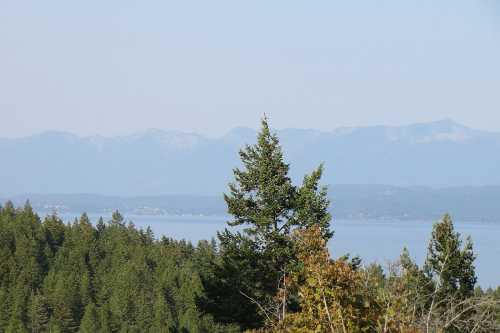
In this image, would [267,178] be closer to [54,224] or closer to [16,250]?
[16,250]

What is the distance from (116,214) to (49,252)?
41630 millimetres

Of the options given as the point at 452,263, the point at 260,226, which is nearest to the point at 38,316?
the point at 452,263

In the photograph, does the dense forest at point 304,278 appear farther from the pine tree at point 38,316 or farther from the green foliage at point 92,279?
the green foliage at point 92,279

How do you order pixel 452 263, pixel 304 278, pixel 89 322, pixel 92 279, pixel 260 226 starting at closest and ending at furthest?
pixel 304 278
pixel 260 226
pixel 452 263
pixel 89 322
pixel 92 279

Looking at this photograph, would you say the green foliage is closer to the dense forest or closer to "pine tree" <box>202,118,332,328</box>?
the dense forest

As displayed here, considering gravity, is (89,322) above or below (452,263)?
below

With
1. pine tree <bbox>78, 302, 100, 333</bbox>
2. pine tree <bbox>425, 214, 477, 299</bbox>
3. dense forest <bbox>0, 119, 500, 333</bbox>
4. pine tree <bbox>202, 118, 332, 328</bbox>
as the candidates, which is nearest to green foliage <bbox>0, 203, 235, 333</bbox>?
pine tree <bbox>78, 302, 100, 333</bbox>

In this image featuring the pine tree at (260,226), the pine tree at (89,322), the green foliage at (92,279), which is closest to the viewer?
the pine tree at (260,226)

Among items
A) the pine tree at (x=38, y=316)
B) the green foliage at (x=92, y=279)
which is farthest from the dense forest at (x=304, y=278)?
the green foliage at (x=92, y=279)

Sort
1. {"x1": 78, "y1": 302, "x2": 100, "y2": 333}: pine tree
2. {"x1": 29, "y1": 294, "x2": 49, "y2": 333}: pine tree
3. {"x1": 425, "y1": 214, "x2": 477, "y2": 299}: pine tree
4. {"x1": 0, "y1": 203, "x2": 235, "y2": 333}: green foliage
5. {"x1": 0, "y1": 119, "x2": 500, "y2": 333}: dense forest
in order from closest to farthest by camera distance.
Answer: {"x1": 0, "y1": 119, "x2": 500, "y2": 333}: dense forest < {"x1": 425, "y1": 214, "x2": 477, "y2": 299}: pine tree < {"x1": 78, "y1": 302, "x2": 100, "y2": 333}: pine tree < {"x1": 29, "y1": 294, "x2": 49, "y2": 333}: pine tree < {"x1": 0, "y1": 203, "x2": 235, "y2": 333}: green foliage

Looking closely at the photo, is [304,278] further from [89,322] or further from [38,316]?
[38,316]

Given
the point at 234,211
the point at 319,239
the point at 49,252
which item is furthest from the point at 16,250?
the point at 319,239

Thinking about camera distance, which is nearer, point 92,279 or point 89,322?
Result: point 89,322

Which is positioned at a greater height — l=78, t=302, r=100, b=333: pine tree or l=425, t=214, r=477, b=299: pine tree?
l=425, t=214, r=477, b=299: pine tree
